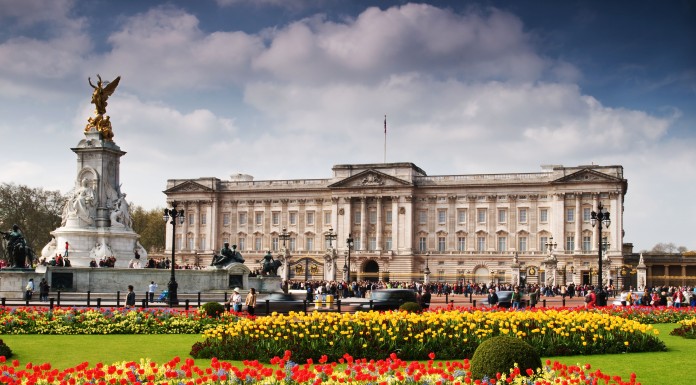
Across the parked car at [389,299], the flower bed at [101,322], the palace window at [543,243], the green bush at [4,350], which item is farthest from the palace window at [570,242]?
the green bush at [4,350]

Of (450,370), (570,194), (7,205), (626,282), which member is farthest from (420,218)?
(450,370)

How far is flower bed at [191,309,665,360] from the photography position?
1566cm

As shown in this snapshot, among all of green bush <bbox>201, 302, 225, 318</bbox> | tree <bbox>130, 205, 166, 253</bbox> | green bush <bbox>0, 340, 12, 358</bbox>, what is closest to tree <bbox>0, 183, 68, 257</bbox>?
tree <bbox>130, 205, 166, 253</bbox>

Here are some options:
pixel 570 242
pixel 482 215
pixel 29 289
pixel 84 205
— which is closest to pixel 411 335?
pixel 29 289

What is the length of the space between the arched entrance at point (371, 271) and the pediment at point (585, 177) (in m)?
22.5

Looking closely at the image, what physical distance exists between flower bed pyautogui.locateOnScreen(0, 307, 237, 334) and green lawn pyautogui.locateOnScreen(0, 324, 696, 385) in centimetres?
55

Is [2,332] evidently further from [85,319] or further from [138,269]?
[138,269]

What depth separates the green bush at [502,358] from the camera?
10.8 meters

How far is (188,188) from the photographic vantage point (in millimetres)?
99125

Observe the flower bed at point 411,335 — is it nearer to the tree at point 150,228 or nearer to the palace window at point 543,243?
the palace window at point 543,243

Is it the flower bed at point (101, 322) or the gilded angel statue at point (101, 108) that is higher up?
the gilded angel statue at point (101, 108)

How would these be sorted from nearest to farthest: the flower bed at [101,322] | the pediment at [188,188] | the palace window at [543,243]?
1. the flower bed at [101,322]
2. the palace window at [543,243]
3. the pediment at [188,188]

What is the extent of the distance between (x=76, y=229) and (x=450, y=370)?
101 feet

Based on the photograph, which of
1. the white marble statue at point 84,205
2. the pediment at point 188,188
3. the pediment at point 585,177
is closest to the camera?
the white marble statue at point 84,205
